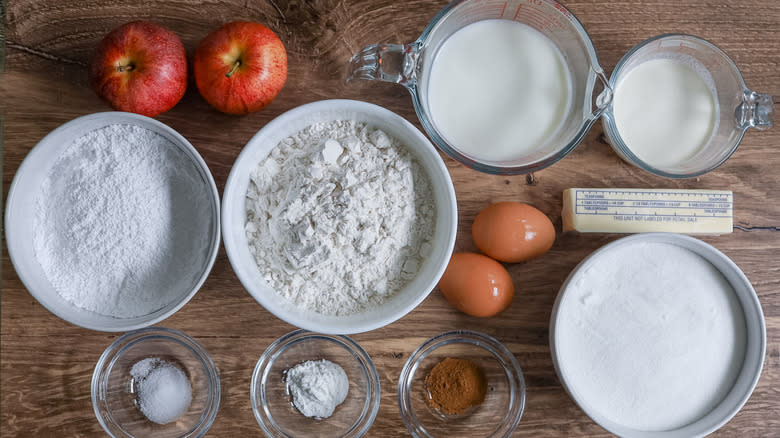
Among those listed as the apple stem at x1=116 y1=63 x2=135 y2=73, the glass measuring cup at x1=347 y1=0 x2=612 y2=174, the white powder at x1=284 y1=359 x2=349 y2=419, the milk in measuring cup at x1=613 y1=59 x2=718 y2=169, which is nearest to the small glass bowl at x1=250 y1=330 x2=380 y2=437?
the white powder at x1=284 y1=359 x2=349 y2=419

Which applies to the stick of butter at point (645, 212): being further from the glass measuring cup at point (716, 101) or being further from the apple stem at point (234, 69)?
the apple stem at point (234, 69)

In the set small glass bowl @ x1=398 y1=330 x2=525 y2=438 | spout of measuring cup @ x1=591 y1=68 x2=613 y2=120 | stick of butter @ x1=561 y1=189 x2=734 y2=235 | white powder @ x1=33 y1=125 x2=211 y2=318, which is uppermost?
spout of measuring cup @ x1=591 y1=68 x2=613 y2=120

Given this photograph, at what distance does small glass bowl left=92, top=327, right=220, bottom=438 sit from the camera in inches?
36.2

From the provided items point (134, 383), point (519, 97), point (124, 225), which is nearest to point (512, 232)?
point (519, 97)

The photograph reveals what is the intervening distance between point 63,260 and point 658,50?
1078 mm

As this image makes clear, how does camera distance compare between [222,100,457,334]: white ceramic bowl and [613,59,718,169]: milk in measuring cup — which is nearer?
[222,100,457,334]: white ceramic bowl

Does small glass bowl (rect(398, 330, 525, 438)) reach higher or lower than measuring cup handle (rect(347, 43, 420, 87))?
lower

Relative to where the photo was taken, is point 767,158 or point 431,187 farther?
point 767,158

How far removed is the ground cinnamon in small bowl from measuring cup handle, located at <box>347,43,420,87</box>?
500 mm

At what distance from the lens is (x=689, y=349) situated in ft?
2.98

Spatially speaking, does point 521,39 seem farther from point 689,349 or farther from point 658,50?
point 689,349

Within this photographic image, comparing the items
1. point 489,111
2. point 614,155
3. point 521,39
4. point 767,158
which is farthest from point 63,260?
point 767,158

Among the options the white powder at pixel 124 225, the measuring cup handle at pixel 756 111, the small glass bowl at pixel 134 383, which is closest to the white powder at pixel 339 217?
the white powder at pixel 124 225

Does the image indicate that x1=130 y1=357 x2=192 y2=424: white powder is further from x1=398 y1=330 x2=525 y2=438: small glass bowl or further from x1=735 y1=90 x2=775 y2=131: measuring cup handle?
x1=735 y1=90 x2=775 y2=131: measuring cup handle
